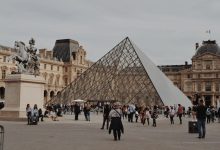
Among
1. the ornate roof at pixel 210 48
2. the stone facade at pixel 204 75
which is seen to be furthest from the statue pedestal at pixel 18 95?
the ornate roof at pixel 210 48

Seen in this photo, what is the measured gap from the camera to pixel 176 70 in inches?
3878

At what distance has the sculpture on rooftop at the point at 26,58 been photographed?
22.4m

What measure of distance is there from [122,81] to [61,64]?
4405 centimetres

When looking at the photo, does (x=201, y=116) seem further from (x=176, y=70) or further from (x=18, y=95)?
(x=176, y=70)

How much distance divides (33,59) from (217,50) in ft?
235

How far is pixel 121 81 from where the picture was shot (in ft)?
135

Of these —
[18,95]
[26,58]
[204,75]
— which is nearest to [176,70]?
[204,75]

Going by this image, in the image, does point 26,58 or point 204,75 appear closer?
point 26,58

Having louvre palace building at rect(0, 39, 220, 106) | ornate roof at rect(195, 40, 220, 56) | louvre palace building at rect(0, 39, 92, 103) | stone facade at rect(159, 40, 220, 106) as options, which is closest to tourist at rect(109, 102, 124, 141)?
louvre palace building at rect(0, 39, 92, 103)

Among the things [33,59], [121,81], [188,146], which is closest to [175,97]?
[121,81]

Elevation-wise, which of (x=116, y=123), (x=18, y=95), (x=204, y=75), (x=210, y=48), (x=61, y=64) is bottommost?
(x=116, y=123)

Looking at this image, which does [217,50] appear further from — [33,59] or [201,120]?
[201,120]

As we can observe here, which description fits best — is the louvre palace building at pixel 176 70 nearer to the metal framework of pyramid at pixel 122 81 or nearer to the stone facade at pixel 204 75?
the stone facade at pixel 204 75

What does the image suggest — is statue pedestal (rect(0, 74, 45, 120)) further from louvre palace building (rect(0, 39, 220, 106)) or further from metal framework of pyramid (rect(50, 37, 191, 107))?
louvre palace building (rect(0, 39, 220, 106))
